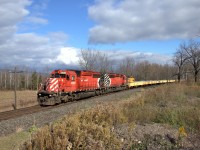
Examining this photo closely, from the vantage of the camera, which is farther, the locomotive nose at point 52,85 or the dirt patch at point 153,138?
the locomotive nose at point 52,85

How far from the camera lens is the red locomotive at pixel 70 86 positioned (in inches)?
1123

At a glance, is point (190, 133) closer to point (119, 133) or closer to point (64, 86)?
point (119, 133)

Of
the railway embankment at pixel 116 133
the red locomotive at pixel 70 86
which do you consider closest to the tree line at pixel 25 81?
the red locomotive at pixel 70 86

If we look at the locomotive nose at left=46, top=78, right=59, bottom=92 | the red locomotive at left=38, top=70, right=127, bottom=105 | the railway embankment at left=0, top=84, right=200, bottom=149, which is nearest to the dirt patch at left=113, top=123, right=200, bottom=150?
the railway embankment at left=0, top=84, right=200, bottom=149

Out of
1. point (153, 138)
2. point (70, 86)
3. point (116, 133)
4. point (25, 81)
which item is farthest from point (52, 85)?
point (25, 81)

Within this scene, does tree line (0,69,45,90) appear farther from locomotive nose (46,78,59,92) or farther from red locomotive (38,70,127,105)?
locomotive nose (46,78,59,92)

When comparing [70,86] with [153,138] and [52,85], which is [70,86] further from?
[153,138]

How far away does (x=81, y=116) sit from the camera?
10062 millimetres

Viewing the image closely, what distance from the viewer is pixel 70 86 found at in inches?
1257

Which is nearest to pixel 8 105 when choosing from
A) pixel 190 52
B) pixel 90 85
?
pixel 90 85

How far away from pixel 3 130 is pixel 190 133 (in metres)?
9.23

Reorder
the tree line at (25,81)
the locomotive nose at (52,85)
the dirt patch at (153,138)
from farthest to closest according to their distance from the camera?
the tree line at (25,81) → the locomotive nose at (52,85) → the dirt patch at (153,138)

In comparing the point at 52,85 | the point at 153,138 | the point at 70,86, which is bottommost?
the point at 153,138

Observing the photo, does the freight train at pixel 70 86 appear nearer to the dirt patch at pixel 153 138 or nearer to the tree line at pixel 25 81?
the dirt patch at pixel 153 138
